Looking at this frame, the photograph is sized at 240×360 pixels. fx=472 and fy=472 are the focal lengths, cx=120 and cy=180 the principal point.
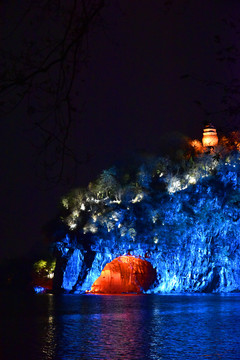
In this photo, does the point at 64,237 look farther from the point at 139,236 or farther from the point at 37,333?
the point at 37,333

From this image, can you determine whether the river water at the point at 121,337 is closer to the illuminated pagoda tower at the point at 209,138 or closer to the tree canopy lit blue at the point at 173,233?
the tree canopy lit blue at the point at 173,233

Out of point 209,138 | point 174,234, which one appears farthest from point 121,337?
point 209,138

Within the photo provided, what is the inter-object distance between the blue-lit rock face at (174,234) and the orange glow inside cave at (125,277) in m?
1.87

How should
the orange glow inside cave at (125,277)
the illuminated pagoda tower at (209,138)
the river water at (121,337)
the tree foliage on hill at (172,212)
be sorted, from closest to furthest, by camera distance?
the river water at (121,337) < the tree foliage on hill at (172,212) < the orange glow inside cave at (125,277) < the illuminated pagoda tower at (209,138)

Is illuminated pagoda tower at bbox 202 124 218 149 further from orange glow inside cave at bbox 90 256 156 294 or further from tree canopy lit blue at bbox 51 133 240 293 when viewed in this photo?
orange glow inside cave at bbox 90 256 156 294

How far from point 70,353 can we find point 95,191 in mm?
45653

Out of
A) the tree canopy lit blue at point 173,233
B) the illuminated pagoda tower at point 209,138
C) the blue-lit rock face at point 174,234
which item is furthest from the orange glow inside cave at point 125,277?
the illuminated pagoda tower at point 209,138

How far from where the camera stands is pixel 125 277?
196ft

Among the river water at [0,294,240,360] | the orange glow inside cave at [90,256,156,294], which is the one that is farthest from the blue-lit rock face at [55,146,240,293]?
the river water at [0,294,240,360]

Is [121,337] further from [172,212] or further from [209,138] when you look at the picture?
[209,138]

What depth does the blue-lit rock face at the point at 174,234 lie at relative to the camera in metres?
54.3

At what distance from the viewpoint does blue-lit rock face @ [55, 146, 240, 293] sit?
54.3m

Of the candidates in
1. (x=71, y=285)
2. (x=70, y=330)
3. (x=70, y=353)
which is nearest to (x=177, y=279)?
(x=71, y=285)

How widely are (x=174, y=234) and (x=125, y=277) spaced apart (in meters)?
9.86
